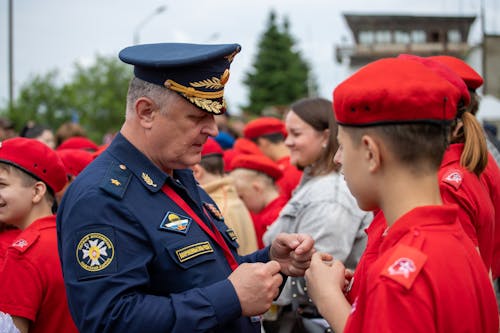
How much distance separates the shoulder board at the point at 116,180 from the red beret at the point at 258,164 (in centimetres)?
346

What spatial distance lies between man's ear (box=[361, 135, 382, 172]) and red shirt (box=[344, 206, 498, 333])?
7.6 inches

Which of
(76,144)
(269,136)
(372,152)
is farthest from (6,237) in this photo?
(269,136)

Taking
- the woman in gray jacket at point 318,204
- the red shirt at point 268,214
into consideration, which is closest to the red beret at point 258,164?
the red shirt at point 268,214

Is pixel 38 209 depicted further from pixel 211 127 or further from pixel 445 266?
pixel 445 266

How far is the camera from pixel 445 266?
74.3 inches

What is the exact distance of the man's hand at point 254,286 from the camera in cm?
248

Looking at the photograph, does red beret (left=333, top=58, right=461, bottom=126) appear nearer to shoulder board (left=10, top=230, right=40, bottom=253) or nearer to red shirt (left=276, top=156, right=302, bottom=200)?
shoulder board (left=10, top=230, right=40, bottom=253)

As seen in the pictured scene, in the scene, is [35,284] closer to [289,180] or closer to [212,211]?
[212,211]

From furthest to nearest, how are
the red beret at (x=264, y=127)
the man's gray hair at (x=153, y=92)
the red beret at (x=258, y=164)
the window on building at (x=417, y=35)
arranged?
1. the window on building at (x=417, y=35)
2. the red beret at (x=264, y=127)
3. the red beret at (x=258, y=164)
4. the man's gray hair at (x=153, y=92)

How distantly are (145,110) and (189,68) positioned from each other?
10.8 inches

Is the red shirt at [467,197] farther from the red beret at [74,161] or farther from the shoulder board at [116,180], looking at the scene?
the red beret at [74,161]

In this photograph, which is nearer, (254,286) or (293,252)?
(254,286)

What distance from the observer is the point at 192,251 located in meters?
2.56

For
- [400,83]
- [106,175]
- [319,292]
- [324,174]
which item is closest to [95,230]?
[106,175]
